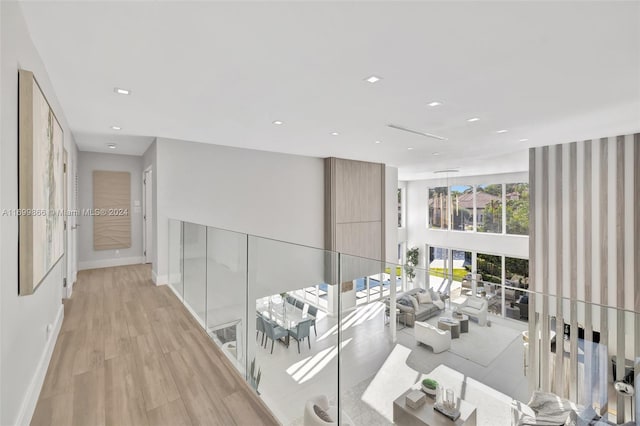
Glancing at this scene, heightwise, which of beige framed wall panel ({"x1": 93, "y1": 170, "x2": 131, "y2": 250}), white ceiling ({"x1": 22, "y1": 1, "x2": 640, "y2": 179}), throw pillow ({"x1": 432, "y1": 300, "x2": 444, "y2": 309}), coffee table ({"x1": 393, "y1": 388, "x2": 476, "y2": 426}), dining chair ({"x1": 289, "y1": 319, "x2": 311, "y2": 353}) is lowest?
coffee table ({"x1": 393, "y1": 388, "x2": 476, "y2": 426})

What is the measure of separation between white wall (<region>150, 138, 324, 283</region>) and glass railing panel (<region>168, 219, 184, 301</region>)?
126 millimetres

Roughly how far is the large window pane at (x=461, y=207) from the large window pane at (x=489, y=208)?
1.05ft

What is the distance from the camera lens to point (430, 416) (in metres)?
1.90

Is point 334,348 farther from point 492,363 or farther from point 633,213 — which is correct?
point 633,213

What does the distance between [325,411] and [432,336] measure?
40.0 inches

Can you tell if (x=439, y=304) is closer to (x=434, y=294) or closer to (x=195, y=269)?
(x=434, y=294)

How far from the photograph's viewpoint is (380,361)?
7.65 feet

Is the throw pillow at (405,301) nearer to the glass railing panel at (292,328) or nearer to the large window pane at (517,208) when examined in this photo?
the glass railing panel at (292,328)

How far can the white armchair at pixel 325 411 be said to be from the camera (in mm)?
2158

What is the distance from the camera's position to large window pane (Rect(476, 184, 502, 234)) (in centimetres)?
1111

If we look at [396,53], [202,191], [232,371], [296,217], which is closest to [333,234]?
[296,217]

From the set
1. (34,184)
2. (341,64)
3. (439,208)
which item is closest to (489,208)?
(439,208)

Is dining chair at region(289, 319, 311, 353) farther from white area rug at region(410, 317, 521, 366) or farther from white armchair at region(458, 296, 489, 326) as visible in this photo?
white armchair at region(458, 296, 489, 326)

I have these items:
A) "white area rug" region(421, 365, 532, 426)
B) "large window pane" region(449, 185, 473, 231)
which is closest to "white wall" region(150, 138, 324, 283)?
"white area rug" region(421, 365, 532, 426)
